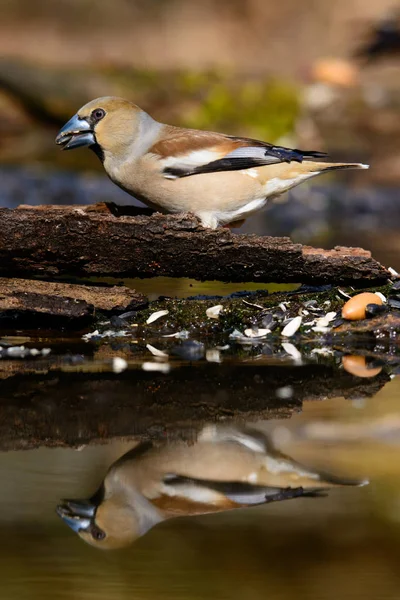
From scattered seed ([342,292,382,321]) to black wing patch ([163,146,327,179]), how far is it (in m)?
0.89

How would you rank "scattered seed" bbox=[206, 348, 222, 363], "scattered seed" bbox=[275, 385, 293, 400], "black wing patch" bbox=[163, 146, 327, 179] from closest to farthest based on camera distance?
"scattered seed" bbox=[275, 385, 293, 400] → "scattered seed" bbox=[206, 348, 222, 363] → "black wing patch" bbox=[163, 146, 327, 179]

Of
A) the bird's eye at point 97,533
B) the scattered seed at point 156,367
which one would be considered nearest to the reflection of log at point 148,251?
the scattered seed at point 156,367

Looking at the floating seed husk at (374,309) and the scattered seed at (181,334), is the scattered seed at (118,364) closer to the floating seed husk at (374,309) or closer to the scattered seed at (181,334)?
the scattered seed at (181,334)

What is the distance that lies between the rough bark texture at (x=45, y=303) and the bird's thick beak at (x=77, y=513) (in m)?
2.51

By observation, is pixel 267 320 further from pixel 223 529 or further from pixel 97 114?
pixel 223 529

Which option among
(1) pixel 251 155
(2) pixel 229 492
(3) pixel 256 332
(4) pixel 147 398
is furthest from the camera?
(1) pixel 251 155

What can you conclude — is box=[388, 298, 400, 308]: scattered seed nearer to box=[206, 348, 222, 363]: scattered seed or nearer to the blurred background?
box=[206, 348, 222, 363]: scattered seed

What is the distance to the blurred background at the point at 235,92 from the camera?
13.2 meters

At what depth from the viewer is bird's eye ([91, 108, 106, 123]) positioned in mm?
5902

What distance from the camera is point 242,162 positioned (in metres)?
5.77

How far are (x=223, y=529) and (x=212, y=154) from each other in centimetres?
342

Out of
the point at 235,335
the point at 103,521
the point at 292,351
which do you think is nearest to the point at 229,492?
the point at 103,521

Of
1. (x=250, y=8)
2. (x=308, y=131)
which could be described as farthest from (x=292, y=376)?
(x=250, y=8)

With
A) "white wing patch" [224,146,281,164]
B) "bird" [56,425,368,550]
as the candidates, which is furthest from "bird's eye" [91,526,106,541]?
"white wing patch" [224,146,281,164]
